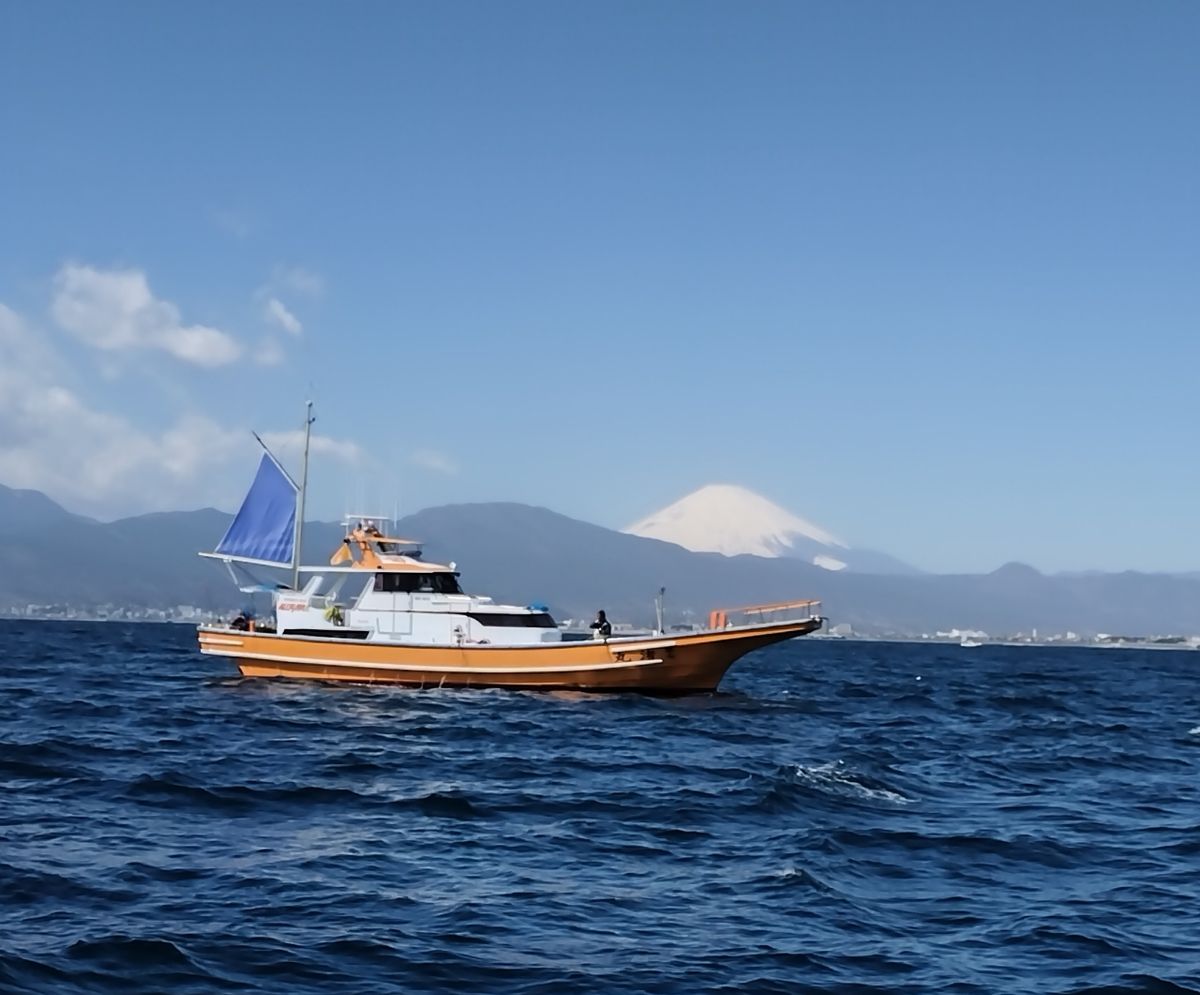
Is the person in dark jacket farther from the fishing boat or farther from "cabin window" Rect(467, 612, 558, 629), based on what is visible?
"cabin window" Rect(467, 612, 558, 629)

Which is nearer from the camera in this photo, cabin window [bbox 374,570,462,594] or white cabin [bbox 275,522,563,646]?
white cabin [bbox 275,522,563,646]

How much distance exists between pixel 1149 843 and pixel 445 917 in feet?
38.6

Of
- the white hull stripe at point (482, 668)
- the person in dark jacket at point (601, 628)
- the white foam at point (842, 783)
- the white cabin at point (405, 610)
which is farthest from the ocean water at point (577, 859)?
the white cabin at point (405, 610)

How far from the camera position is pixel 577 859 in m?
17.0

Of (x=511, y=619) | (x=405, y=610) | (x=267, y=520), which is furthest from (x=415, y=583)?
(x=267, y=520)

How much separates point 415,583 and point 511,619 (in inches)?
147

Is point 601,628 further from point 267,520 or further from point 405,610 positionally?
point 267,520

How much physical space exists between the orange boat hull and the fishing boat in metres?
0.03

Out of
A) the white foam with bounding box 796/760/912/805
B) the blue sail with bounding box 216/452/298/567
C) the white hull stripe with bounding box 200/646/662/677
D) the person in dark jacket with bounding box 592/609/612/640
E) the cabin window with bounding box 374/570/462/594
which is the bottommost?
the white foam with bounding box 796/760/912/805

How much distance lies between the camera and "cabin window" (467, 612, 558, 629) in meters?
44.0

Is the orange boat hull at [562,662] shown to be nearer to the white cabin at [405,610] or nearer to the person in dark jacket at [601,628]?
the white cabin at [405,610]

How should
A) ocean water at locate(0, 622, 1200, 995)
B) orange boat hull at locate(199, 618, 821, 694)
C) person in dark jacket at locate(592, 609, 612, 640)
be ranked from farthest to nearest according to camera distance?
person in dark jacket at locate(592, 609, 612, 640), orange boat hull at locate(199, 618, 821, 694), ocean water at locate(0, 622, 1200, 995)

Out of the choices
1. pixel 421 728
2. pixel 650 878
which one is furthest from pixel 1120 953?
pixel 421 728

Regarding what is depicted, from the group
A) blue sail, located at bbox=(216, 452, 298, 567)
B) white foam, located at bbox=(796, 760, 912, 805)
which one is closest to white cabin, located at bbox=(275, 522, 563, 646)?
blue sail, located at bbox=(216, 452, 298, 567)
